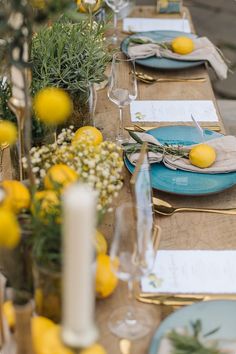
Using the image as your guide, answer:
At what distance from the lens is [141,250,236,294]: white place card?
131 centimetres

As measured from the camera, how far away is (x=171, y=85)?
223 centimetres

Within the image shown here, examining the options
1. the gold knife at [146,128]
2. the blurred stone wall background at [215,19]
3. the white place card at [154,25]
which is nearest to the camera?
the gold knife at [146,128]

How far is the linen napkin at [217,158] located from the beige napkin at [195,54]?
0.62m

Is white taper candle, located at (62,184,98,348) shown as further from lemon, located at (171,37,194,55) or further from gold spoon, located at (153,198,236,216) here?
lemon, located at (171,37,194,55)

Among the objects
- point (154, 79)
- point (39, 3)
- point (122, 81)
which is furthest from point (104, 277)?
point (154, 79)

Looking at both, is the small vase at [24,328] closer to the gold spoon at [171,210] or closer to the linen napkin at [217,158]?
the gold spoon at [171,210]

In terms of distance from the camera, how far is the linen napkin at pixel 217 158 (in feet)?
5.49

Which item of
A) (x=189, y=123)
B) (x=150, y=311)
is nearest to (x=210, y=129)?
(x=189, y=123)

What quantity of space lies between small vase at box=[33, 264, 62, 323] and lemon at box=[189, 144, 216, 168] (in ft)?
2.27

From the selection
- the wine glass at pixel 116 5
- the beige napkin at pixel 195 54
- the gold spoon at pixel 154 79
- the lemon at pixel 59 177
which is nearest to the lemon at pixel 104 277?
the lemon at pixel 59 177

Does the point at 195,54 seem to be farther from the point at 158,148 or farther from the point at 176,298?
the point at 176,298

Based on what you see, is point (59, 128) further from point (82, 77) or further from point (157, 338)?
point (157, 338)

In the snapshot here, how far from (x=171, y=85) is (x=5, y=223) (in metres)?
1.47

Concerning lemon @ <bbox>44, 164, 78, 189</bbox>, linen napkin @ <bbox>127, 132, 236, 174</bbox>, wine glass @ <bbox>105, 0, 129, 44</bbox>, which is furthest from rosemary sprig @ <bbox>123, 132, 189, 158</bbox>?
wine glass @ <bbox>105, 0, 129, 44</bbox>
